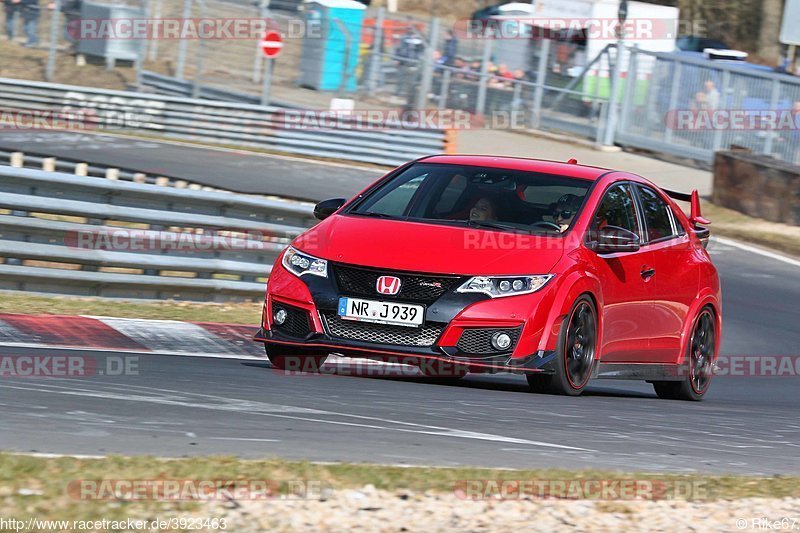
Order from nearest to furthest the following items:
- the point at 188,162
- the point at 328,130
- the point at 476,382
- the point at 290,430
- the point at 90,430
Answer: the point at 90,430 < the point at 290,430 < the point at 476,382 < the point at 188,162 < the point at 328,130

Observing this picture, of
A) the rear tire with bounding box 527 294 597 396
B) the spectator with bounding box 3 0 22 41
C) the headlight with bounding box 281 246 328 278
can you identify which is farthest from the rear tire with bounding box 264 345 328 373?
the spectator with bounding box 3 0 22 41

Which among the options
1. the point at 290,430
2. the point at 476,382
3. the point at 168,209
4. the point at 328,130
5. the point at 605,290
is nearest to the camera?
the point at 290,430

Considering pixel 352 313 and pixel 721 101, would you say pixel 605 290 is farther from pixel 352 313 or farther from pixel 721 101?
pixel 721 101

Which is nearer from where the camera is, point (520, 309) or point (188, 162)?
point (520, 309)

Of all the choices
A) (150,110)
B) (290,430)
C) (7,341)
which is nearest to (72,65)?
(150,110)

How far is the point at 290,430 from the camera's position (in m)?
5.80

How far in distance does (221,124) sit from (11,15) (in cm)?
789

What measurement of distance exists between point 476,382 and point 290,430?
344 centimetres

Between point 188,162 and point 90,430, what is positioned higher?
point 90,430

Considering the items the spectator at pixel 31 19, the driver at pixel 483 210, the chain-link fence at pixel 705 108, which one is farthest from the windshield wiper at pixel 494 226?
the spectator at pixel 31 19

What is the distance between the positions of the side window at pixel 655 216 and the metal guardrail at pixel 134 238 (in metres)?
3.59

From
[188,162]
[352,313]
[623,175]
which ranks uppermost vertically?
[623,175]

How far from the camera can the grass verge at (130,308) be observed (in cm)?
1012

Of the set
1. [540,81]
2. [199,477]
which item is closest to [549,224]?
[199,477]
